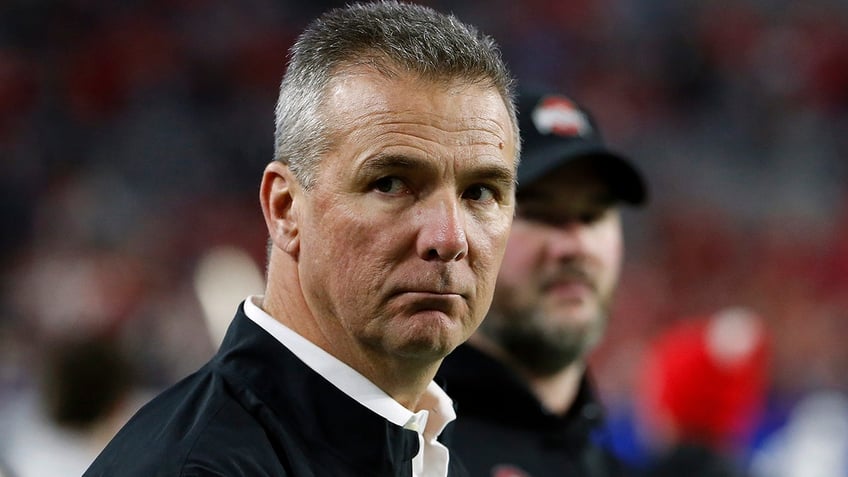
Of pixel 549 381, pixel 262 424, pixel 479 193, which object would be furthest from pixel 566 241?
pixel 262 424

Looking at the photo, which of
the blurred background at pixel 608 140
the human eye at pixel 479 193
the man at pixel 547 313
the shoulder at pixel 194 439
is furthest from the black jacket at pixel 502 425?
the blurred background at pixel 608 140

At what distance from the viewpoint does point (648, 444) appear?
6250 mm

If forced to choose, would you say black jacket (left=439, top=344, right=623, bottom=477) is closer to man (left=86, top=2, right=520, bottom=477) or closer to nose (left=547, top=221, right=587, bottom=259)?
nose (left=547, top=221, right=587, bottom=259)

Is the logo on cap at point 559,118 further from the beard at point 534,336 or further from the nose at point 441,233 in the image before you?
the nose at point 441,233

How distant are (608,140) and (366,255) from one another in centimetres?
832

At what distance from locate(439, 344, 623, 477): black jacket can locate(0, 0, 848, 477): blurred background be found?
352cm

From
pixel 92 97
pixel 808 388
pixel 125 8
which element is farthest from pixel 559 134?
pixel 125 8

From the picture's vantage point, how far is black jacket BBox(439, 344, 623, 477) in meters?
2.60

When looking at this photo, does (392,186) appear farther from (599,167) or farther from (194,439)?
(599,167)

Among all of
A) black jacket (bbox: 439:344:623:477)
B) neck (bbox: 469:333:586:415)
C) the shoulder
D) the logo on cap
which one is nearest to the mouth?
the shoulder

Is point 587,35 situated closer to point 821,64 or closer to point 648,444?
point 821,64

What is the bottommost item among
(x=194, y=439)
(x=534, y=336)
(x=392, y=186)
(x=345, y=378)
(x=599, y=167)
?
(x=194, y=439)

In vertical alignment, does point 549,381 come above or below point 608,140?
below

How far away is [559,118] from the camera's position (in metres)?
2.91
